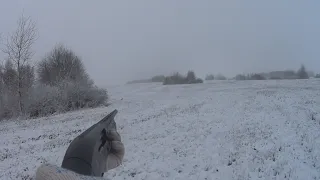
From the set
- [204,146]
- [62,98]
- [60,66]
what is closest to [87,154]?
[204,146]

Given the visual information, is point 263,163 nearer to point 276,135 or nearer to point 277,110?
point 276,135

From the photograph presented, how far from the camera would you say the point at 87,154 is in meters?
1.83

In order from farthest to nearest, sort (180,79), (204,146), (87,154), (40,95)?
(180,79) → (40,95) → (204,146) → (87,154)

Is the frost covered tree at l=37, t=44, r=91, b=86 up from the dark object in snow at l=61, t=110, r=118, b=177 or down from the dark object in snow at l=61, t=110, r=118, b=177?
up

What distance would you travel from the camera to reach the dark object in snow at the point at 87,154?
1782 mm

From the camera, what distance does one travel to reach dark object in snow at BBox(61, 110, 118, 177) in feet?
5.85

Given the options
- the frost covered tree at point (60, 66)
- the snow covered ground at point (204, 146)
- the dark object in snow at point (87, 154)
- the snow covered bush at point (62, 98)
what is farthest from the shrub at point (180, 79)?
the dark object in snow at point (87, 154)

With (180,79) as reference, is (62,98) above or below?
below

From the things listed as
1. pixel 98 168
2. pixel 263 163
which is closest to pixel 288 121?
pixel 263 163

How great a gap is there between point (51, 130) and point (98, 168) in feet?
71.8

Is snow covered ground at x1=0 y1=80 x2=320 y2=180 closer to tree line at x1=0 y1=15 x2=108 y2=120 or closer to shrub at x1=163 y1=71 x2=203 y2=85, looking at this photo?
tree line at x1=0 y1=15 x2=108 y2=120

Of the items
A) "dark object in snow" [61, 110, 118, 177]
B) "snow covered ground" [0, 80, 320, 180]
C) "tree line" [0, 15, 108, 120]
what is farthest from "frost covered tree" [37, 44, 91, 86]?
"dark object in snow" [61, 110, 118, 177]

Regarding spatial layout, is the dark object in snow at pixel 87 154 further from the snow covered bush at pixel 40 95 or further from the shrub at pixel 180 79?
the shrub at pixel 180 79

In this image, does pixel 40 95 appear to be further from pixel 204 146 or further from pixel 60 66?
pixel 204 146
